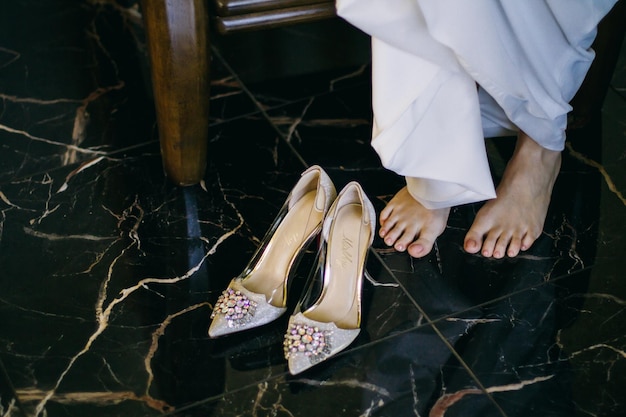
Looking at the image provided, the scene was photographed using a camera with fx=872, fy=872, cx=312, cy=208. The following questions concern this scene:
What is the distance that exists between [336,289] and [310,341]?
113 mm

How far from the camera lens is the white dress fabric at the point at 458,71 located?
1.24 metres

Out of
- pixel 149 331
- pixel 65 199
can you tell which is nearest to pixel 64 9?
pixel 65 199

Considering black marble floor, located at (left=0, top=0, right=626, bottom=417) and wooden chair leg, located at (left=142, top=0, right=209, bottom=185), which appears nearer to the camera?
black marble floor, located at (left=0, top=0, right=626, bottom=417)

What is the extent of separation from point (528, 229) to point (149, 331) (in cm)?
63

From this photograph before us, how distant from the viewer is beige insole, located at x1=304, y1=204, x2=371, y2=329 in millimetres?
1285

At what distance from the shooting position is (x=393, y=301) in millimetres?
1348

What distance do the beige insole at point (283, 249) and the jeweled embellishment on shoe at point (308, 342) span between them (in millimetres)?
74

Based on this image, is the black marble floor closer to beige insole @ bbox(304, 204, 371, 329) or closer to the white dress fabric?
beige insole @ bbox(304, 204, 371, 329)

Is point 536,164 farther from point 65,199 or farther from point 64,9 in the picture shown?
point 64,9

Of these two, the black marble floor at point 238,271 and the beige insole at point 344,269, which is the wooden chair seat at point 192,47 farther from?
the beige insole at point 344,269

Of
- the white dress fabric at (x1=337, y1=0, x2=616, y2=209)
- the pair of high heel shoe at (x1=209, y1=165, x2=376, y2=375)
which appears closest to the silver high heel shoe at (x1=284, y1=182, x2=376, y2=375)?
the pair of high heel shoe at (x1=209, y1=165, x2=376, y2=375)

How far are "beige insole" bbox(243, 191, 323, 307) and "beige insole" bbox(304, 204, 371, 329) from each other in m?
0.04

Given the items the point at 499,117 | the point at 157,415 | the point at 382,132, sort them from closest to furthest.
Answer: the point at 157,415 → the point at 382,132 → the point at 499,117

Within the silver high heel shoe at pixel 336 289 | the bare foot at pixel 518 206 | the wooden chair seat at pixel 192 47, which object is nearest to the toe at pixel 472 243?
the bare foot at pixel 518 206
